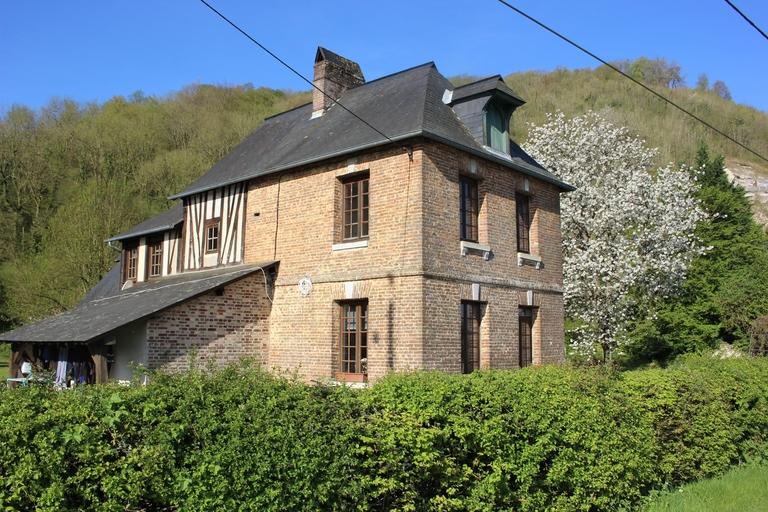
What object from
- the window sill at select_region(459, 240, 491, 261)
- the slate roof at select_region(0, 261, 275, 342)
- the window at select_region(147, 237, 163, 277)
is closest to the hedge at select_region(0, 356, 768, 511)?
the window sill at select_region(459, 240, 491, 261)

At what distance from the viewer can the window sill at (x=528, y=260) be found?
14.9 m

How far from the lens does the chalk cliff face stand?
5359 centimetres

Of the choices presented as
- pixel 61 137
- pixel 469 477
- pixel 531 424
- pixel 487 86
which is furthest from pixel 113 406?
pixel 61 137

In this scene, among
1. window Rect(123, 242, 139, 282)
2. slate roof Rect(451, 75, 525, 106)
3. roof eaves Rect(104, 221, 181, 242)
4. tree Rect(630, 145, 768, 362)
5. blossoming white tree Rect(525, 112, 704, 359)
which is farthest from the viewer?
tree Rect(630, 145, 768, 362)

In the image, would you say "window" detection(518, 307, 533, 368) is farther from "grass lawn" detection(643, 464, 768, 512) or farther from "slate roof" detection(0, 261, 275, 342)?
"slate roof" detection(0, 261, 275, 342)

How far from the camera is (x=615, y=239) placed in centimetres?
2242

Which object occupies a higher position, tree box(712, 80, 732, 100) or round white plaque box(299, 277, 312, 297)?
tree box(712, 80, 732, 100)

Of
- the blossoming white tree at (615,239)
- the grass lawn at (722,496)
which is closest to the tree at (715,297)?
the blossoming white tree at (615,239)

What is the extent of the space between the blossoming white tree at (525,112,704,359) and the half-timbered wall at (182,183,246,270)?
12156 mm

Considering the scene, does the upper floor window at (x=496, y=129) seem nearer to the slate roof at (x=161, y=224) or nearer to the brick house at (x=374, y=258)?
the brick house at (x=374, y=258)

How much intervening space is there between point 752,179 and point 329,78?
51734 millimetres

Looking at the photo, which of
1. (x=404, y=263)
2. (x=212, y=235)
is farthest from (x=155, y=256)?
(x=404, y=263)

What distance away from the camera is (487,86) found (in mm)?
14234

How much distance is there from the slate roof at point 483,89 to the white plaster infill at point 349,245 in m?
4.37
